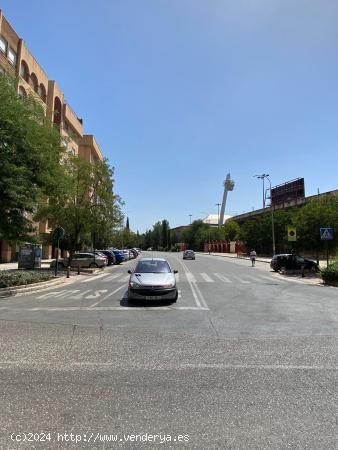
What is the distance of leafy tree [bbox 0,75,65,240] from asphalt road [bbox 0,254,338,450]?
7.65 meters

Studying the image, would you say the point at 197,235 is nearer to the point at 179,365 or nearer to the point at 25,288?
the point at 25,288

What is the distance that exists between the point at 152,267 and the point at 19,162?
786cm

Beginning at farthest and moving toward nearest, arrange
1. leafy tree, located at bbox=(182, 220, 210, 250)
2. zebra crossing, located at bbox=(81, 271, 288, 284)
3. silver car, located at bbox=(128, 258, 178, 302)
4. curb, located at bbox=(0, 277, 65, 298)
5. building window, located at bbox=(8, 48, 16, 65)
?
leafy tree, located at bbox=(182, 220, 210, 250) < building window, located at bbox=(8, 48, 16, 65) < zebra crossing, located at bbox=(81, 271, 288, 284) < curb, located at bbox=(0, 277, 65, 298) < silver car, located at bbox=(128, 258, 178, 302)

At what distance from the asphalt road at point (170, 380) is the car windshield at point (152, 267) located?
3.83 meters

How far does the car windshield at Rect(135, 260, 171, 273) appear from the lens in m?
15.3

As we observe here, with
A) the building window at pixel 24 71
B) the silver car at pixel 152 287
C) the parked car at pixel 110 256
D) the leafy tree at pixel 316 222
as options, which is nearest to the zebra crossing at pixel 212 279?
the leafy tree at pixel 316 222

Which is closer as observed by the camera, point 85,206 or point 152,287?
point 152,287

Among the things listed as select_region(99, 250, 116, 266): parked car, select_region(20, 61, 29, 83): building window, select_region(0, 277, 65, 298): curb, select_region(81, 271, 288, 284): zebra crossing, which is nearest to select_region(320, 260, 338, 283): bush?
select_region(81, 271, 288, 284): zebra crossing

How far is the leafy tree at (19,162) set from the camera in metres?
17.6

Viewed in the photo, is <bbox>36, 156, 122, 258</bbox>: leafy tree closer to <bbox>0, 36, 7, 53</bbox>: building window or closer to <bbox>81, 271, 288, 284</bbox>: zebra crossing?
<bbox>81, 271, 288, 284</bbox>: zebra crossing

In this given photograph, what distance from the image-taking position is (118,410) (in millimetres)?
4730

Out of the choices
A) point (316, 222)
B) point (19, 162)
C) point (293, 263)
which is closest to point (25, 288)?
point (19, 162)

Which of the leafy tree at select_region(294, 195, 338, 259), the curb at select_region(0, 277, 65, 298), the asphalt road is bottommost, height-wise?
the asphalt road

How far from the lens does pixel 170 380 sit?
5.83 meters
